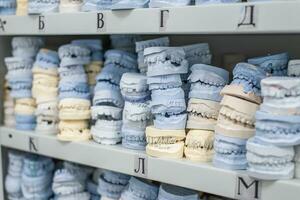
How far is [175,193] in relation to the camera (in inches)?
33.4

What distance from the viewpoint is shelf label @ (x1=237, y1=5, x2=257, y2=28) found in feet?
2.22

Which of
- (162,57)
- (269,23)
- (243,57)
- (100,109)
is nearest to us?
(269,23)

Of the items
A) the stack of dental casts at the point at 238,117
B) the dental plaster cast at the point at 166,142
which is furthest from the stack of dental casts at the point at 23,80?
the stack of dental casts at the point at 238,117

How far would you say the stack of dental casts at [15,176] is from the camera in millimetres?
1166

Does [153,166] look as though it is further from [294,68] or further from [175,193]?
[294,68]

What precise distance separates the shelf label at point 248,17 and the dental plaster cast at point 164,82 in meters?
0.19

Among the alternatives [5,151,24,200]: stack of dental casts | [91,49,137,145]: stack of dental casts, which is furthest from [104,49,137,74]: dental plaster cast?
[5,151,24,200]: stack of dental casts

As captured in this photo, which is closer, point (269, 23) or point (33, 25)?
point (269, 23)

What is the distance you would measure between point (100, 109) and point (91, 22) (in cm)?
20

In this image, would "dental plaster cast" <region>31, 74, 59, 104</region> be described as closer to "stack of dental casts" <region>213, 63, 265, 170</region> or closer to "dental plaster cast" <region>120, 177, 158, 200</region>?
"dental plaster cast" <region>120, 177, 158, 200</region>

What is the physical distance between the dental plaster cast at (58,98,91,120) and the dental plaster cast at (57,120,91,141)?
0.02 meters

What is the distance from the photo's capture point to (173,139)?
2.71ft

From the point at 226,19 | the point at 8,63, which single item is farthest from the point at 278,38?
the point at 8,63

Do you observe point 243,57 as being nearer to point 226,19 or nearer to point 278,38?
point 278,38
